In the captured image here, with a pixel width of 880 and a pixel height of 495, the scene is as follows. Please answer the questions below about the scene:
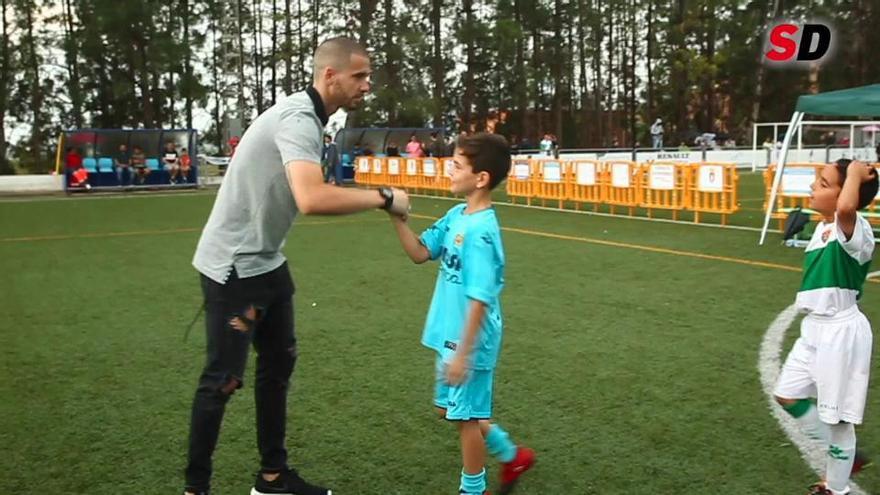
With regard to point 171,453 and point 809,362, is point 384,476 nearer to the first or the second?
point 171,453

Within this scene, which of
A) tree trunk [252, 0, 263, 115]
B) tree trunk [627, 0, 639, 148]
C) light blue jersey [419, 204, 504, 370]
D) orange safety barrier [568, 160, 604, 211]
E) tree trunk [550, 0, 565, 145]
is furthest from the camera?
tree trunk [627, 0, 639, 148]

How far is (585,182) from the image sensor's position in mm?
17250

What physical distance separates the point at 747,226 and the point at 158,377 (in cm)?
1110

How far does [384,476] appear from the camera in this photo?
4.04m

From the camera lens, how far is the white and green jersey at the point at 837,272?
3.59 meters

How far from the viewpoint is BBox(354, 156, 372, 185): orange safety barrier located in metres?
27.0

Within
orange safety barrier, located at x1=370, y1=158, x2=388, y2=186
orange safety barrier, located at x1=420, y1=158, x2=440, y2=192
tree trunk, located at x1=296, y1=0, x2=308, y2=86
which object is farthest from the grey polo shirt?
tree trunk, located at x1=296, y1=0, x2=308, y2=86

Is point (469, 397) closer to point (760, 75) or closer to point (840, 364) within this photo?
point (840, 364)

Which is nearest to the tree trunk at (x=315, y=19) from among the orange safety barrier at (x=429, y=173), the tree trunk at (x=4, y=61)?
the tree trunk at (x=4, y=61)

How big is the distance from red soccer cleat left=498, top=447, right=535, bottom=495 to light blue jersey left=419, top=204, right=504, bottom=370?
2.14 ft

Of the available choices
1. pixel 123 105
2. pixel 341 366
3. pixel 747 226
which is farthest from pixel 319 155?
pixel 123 105

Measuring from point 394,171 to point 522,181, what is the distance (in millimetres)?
6927

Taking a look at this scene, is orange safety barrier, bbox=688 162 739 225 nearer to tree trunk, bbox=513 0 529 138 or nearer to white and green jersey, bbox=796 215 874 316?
white and green jersey, bbox=796 215 874 316

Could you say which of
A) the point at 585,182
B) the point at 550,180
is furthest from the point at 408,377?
the point at 550,180
